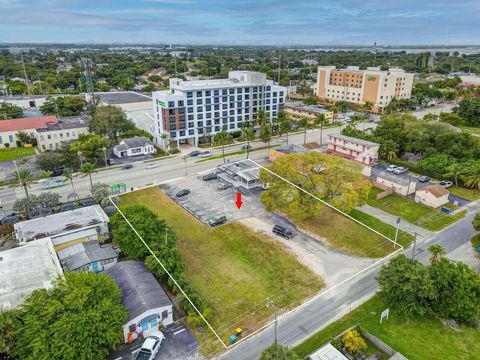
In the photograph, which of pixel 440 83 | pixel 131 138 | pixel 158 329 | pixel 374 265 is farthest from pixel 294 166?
pixel 440 83

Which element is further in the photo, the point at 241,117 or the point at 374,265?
the point at 241,117

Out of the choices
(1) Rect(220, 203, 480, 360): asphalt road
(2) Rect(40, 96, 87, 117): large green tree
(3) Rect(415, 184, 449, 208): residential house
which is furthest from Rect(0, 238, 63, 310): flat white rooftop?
(2) Rect(40, 96, 87, 117): large green tree

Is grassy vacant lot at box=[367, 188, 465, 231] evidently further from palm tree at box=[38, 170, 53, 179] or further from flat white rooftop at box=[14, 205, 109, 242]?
palm tree at box=[38, 170, 53, 179]

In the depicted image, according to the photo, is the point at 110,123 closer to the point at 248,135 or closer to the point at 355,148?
the point at 248,135

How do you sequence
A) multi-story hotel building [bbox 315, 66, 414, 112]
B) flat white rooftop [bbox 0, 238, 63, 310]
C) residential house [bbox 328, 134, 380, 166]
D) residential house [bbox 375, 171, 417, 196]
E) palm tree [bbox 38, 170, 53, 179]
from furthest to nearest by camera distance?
1. multi-story hotel building [bbox 315, 66, 414, 112]
2. residential house [bbox 328, 134, 380, 166]
3. palm tree [bbox 38, 170, 53, 179]
4. residential house [bbox 375, 171, 417, 196]
5. flat white rooftop [bbox 0, 238, 63, 310]

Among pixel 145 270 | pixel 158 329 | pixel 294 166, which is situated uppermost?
pixel 294 166

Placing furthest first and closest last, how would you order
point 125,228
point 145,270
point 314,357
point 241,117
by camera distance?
point 241,117, point 125,228, point 145,270, point 314,357

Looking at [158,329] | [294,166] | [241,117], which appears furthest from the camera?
[241,117]

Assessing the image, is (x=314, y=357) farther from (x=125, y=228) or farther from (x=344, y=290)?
(x=125, y=228)
